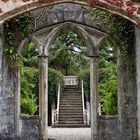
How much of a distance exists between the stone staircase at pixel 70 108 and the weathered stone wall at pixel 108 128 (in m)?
6.54

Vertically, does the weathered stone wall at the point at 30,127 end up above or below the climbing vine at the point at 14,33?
below

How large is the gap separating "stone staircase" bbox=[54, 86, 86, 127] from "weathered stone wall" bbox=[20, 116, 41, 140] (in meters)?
6.68

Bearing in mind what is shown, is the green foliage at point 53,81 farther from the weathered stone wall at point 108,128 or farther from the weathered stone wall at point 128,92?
the weathered stone wall at point 128,92

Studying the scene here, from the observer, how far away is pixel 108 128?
1155cm

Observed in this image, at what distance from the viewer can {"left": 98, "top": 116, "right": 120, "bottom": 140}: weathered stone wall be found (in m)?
11.5

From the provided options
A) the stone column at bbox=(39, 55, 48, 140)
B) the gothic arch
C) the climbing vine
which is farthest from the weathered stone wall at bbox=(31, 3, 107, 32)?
the gothic arch

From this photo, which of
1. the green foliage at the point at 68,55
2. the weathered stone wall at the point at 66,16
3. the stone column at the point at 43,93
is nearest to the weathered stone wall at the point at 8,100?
the stone column at the point at 43,93

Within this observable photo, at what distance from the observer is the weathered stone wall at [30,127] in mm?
11562

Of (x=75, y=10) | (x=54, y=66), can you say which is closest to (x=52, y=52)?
(x=54, y=66)

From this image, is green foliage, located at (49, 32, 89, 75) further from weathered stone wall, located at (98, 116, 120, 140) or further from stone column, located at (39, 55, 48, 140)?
weathered stone wall, located at (98, 116, 120, 140)

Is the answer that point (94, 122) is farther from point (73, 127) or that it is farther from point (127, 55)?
point (73, 127)

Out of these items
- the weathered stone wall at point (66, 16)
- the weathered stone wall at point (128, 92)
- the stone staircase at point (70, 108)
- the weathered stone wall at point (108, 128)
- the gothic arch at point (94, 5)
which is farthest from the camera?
the stone staircase at point (70, 108)

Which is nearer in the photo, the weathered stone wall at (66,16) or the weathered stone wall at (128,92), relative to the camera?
the weathered stone wall at (128,92)

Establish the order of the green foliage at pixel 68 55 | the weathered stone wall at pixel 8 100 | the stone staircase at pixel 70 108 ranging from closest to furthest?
the weathered stone wall at pixel 8 100, the stone staircase at pixel 70 108, the green foliage at pixel 68 55
